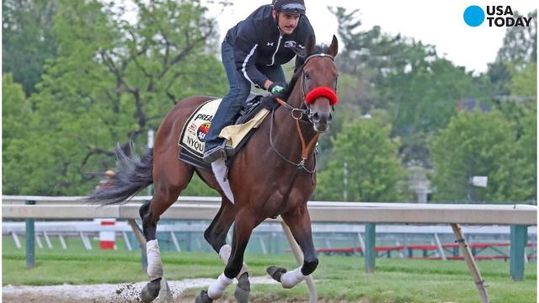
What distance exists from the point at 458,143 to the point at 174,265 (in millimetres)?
28374

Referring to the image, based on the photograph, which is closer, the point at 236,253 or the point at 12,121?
the point at 236,253

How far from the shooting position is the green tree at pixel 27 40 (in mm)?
64375

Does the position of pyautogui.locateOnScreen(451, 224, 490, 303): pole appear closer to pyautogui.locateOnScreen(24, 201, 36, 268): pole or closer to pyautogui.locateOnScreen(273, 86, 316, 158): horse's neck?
pyautogui.locateOnScreen(273, 86, 316, 158): horse's neck

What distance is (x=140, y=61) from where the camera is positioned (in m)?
38.6

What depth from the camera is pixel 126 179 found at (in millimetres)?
11859

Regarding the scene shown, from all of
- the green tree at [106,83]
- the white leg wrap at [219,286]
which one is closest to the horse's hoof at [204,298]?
the white leg wrap at [219,286]

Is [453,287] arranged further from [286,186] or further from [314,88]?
[314,88]

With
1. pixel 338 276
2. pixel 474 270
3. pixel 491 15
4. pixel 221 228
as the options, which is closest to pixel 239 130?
pixel 221 228

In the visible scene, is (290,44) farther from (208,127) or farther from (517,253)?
(517,253)

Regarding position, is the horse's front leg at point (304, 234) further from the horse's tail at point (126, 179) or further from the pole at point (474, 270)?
the horse's tail at point (126, 179)

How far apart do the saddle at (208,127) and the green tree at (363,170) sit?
29763 mm

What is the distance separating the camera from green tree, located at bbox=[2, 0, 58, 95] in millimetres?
64375

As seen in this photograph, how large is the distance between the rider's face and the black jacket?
0.08 meters

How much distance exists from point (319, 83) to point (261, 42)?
1351 mm
